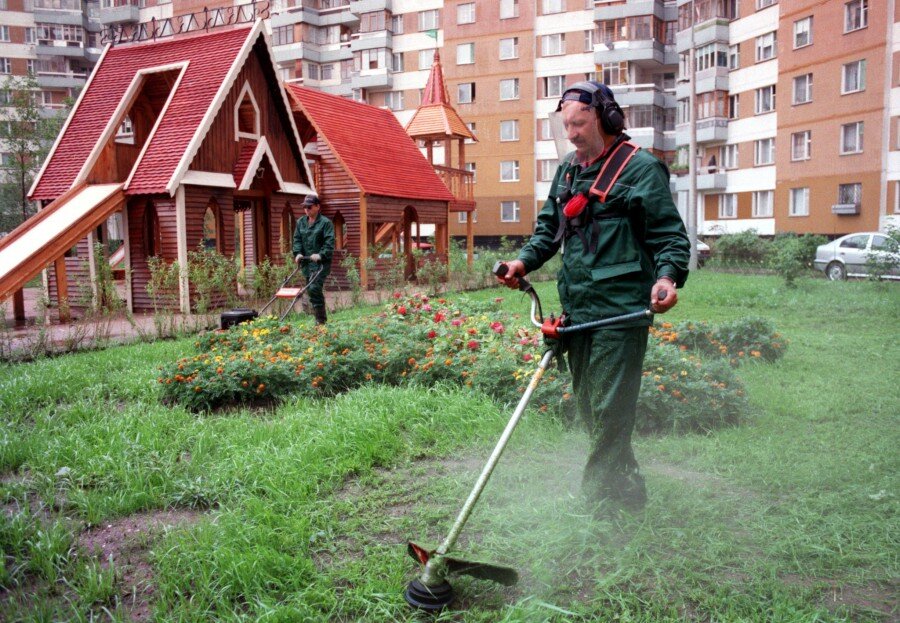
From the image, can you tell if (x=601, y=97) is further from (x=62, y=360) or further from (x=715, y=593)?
(x=62, y=360)

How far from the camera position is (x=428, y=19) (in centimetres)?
4959

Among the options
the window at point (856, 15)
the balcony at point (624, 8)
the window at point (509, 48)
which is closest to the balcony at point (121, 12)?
the window at point (509, 48)

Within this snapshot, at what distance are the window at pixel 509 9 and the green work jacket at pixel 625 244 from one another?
45345 millimetres

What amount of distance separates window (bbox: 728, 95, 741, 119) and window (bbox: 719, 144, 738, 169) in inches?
61.4

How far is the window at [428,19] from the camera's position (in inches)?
1943

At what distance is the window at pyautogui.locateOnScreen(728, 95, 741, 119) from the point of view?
132ft

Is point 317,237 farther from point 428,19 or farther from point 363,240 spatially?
point 428,19

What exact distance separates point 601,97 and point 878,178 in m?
32.5

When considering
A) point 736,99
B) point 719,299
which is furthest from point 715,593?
point 736,99

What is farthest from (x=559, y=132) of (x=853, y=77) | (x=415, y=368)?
(x=853, y=77)

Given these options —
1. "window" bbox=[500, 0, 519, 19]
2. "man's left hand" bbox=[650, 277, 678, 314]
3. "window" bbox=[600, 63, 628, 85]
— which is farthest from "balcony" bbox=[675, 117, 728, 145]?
"man's left hand" bbox=[650, 277, 678, 314]

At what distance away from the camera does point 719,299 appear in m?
16.0

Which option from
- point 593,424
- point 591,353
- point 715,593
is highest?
point 591,353

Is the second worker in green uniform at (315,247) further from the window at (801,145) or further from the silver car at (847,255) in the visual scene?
the window at (801,145)
